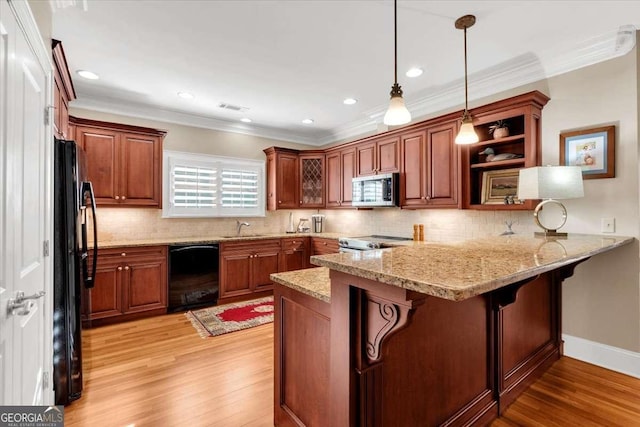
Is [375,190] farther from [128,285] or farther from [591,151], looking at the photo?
[128,285]

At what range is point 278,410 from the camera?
1775 mm

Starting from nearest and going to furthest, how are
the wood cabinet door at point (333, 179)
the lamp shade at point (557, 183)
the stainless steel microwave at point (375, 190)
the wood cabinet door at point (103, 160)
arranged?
the lamp shade at point (557, 183) → the wood cabinet door at point (103, 160) → the stainless steel microwave at point (375, 190) → the wood cabinet door at point (333, 179)

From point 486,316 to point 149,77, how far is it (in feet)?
12.3

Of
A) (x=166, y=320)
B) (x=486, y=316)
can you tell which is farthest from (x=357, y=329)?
(x=166, y=320)

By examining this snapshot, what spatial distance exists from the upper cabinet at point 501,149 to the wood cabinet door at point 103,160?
4051 millimetres


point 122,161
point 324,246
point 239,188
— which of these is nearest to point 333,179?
point 324,246

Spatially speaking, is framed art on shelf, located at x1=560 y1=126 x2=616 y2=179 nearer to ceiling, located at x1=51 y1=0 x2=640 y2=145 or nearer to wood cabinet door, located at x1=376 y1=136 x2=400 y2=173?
ceiling, located at x1=51 y1=0 x2=640 y2=145

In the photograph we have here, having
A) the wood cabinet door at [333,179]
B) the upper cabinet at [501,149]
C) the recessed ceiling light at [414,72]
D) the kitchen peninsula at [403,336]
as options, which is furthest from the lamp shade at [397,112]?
the wood cabinet door at [333,179]

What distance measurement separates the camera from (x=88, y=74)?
3182 mm

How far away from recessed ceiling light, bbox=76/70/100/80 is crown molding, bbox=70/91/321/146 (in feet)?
1.90

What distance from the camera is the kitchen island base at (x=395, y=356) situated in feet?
4.08

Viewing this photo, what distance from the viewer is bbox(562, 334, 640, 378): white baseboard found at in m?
2.45

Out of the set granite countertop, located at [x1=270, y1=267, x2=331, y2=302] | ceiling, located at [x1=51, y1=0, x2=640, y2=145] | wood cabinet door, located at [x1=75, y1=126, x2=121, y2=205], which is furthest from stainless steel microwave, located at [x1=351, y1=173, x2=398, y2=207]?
wood cabinet door, located at [x1=75, y1=126, x2=121, y2=205]

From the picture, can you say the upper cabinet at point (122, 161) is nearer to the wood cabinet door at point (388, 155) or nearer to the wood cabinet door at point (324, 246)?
the wood cabinet door at point (324, 246)
